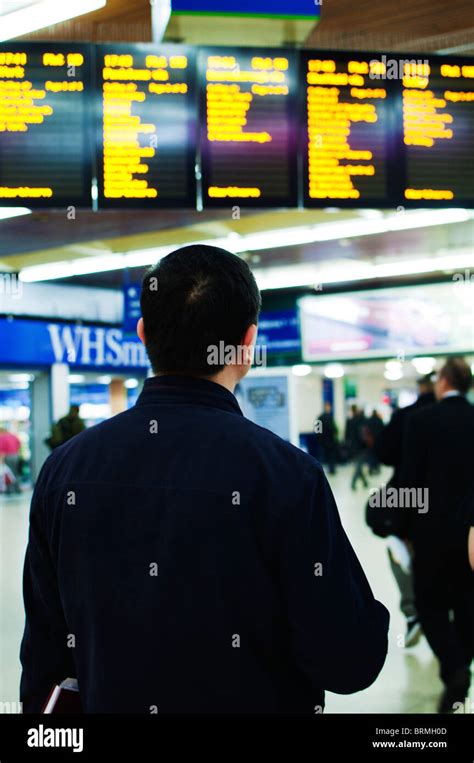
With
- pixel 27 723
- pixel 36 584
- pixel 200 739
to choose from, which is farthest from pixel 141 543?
pixel 27 723

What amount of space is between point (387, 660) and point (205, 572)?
3824 mm

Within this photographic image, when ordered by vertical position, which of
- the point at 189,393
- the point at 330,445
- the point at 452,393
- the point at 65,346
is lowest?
the point at 189,393

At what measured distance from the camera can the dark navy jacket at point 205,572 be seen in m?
1.31

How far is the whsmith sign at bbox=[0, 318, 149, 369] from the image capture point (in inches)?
553

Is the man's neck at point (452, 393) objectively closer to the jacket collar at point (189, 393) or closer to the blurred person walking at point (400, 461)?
the blurred person walking at point (400, 461)

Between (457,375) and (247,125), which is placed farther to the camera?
(457,375)

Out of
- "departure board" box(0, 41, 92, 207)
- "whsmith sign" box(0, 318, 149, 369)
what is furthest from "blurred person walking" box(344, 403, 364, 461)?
"departure board" box(0, 41, 92, 207)

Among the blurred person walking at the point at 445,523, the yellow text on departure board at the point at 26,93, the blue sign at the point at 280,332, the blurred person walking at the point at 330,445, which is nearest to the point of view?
the yellow text on departure board at the point at 26,93

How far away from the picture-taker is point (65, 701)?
1.47 meters

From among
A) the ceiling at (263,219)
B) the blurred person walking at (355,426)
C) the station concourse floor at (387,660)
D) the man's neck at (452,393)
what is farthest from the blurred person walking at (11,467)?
the man's neck at (452,393)

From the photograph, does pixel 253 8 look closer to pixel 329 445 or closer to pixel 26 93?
pixel 26 93

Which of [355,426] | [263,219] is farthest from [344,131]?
[355,426]

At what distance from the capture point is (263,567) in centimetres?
132

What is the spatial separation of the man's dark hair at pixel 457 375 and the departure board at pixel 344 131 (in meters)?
0.87
